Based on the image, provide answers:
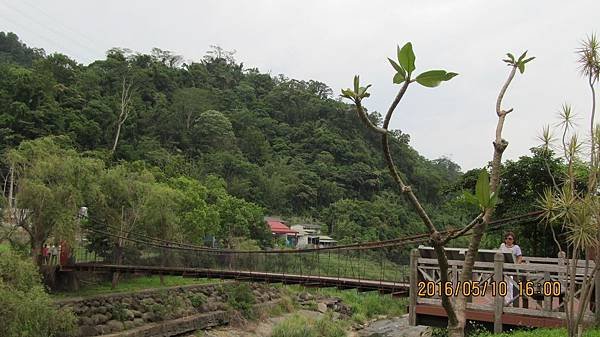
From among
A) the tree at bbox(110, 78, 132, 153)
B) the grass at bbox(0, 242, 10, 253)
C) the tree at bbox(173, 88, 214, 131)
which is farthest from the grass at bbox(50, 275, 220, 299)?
the tree at bbox(173, 88, 214, 131)

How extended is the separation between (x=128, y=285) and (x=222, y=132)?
1406 centimetres

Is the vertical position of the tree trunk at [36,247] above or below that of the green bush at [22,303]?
above

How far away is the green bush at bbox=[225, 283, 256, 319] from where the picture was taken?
1471 cm

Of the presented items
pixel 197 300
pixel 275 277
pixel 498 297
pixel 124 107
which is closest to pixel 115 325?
pixel 197 300

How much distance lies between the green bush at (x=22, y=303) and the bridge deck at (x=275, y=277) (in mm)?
2446

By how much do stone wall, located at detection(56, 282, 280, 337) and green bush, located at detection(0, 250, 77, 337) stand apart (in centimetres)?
222

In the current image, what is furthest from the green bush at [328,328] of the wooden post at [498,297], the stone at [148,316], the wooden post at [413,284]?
the wooden post at [498,297]

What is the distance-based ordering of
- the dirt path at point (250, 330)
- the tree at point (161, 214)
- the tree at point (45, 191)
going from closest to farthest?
the tree at point (45, 191) → the tree at point (161, 214) → the dirt path at point (250, 330)

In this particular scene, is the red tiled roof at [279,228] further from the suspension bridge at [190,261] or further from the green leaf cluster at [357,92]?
the green leaf cluster at [357,92]

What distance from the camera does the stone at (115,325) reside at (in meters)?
10.8

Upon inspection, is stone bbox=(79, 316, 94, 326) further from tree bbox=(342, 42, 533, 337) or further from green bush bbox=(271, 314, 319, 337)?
tree bbox=(342, 42, 533, 337)

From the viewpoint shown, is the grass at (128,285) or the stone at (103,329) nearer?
the stone at (103,329)

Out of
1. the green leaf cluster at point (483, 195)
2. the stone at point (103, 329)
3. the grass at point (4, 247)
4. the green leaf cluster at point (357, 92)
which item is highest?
the green leaf cluster at point (357, 92)

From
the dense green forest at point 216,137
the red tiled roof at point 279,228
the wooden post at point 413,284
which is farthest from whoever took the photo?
the red tiled roof at point 279,228
